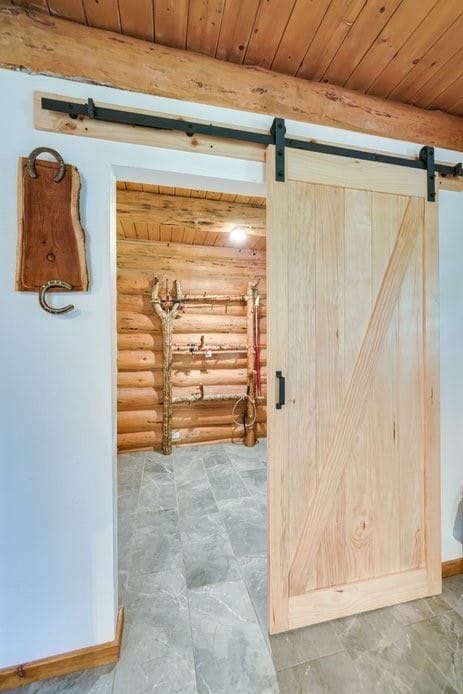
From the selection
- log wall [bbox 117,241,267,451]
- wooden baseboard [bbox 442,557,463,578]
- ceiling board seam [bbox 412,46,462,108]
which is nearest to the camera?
ceiling board seam [bbox 412,46,462,108]

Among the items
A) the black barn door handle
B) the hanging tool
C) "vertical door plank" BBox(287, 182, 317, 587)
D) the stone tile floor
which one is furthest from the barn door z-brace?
the hanging tool

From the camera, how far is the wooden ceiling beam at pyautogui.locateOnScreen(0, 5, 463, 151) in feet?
4.07

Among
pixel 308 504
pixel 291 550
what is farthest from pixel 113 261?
pixel 291 550

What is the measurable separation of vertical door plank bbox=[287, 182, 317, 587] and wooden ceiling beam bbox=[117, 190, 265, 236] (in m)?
1.75

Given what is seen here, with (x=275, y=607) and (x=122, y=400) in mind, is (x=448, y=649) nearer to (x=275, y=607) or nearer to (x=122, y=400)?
(x=275, y=607)

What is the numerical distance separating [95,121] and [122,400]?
3199mm

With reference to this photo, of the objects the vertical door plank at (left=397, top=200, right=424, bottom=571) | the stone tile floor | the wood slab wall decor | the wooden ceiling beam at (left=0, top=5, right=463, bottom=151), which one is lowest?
the stone tile floor

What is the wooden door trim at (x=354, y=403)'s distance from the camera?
4.87 feet

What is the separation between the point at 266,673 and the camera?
1.27 meters

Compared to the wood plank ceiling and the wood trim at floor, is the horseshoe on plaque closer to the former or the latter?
the wood plank ceiling

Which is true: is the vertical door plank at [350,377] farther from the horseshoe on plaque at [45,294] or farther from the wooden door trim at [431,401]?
the horseshoe on plaque at [45,294]

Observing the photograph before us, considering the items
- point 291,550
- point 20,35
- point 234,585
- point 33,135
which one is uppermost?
point 20,35

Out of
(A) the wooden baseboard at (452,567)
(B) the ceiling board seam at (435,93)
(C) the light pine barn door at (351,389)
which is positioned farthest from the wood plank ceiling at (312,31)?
(A) the wooden baseboard at (452,567)

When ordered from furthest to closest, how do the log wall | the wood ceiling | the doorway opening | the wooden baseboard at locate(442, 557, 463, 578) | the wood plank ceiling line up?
the log wall → the wood ceiling → the wooden baseboard at locate(442, 557, 463, 578) → the doorway opening → the wood plank ceiling
